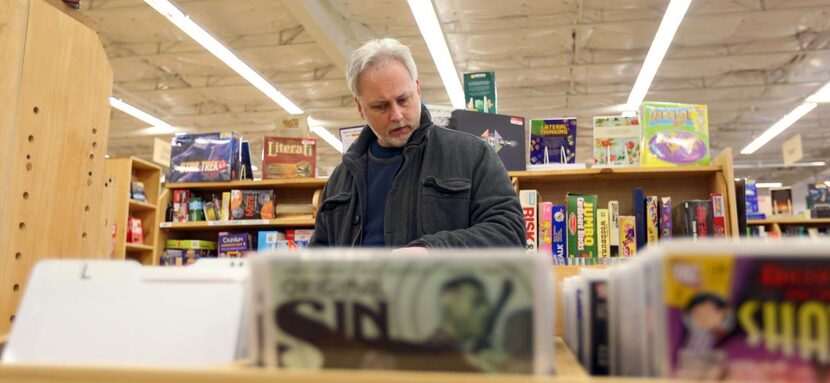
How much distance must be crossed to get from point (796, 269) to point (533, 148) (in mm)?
2985

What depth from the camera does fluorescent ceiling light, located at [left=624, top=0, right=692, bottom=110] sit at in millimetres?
5465

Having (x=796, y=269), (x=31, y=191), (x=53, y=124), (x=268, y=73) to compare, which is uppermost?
(x=268, y=73)

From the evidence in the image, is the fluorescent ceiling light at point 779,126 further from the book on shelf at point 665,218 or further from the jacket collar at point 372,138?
the jacket collar at point 372,138

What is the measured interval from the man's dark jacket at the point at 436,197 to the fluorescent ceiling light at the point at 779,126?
28.4 feet

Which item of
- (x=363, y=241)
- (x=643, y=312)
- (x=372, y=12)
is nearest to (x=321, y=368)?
(x=643, y=312)

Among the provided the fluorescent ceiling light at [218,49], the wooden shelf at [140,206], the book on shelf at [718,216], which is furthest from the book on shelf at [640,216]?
the fluorescent ceiling light at [218,49]

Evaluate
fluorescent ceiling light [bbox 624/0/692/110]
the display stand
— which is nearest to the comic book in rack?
the display stand

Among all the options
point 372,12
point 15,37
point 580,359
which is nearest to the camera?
point 580,359

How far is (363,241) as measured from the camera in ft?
6.22

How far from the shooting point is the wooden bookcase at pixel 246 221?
13.6 feet

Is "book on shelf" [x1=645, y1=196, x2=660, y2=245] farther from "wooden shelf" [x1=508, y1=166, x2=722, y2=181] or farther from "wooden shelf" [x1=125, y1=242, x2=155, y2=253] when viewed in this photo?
"wooden shelf" [x1=125, y1=242, x2=155, y2=253]

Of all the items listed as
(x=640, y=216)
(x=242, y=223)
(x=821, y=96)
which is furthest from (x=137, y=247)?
(x=821, y=96)

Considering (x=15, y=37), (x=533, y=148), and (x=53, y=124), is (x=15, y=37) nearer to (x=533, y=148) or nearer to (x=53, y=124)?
(x=53, y=124)

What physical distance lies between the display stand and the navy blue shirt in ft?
3.01
